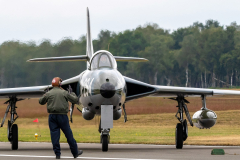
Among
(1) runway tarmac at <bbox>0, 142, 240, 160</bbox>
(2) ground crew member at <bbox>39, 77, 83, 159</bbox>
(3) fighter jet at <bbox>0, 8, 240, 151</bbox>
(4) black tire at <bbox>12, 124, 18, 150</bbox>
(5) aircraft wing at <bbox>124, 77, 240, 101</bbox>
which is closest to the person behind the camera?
(2) ground crew member at <bbox>39, 77, 83, 159</bbox>

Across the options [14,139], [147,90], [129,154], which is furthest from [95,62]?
[14,139]

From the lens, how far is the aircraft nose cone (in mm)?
13164

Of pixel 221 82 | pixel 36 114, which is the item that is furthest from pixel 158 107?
pixel 221 82

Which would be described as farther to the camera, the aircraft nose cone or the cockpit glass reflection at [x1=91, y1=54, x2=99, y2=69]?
the cockpit glass reflection at [x1=91, y1=54, x2=99, y2=69]

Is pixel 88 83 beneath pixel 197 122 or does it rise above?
above

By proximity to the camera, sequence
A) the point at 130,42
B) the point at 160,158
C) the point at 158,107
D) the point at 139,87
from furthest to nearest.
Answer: the point at 130,42 → the point at 158,107 → the point at 139,87 → the point at 160,158

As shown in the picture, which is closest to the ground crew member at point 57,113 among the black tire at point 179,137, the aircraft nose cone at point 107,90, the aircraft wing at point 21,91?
the aircraft nose cone at point 107,90

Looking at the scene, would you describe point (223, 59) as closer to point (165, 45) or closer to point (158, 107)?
point (165, 45)

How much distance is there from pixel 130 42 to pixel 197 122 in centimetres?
5623

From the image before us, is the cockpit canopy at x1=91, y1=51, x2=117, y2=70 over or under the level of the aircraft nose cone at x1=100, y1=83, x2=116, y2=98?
over

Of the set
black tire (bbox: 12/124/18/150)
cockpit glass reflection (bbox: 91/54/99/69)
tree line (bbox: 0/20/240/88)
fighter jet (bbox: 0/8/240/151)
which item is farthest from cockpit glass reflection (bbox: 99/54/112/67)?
tree line (bbox: 0/20/240/88)

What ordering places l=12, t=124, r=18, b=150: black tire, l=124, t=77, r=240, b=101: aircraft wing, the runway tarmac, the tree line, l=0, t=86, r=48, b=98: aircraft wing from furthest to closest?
the tree line, l=0, t=86, r=48, b=98: aircraft wing, l=12, t=124, r=18, b=150: black tire, l=124, t=77, r=240, b=101: aircraft wing, the runway tarmac

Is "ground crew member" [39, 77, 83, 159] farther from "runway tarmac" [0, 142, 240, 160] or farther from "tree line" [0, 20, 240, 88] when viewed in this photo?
"tree line" [0, 20, 240, 88]

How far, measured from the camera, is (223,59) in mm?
77562
